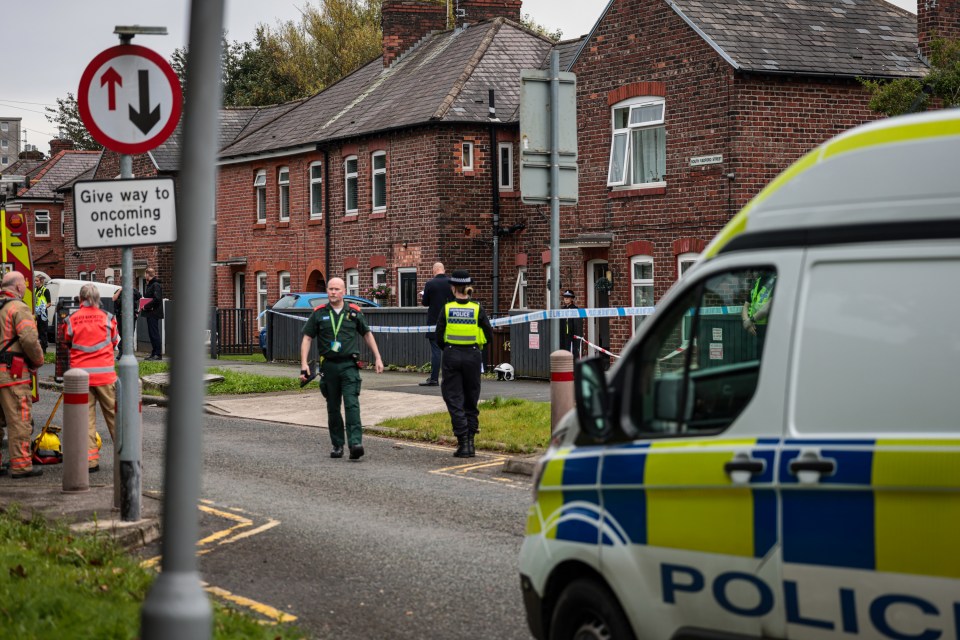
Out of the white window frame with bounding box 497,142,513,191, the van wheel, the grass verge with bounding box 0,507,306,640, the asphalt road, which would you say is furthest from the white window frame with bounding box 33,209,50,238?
the van wheel

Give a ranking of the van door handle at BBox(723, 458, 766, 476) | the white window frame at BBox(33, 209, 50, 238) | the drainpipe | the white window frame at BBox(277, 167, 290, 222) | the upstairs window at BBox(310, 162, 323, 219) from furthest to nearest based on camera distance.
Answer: the white window frame at BBox(33, 209, 50, 238)
the white window frame at BBox(277, 167, 290, 222)
the upstairs window at BBox(310, 162, 323, 219)
the drainpipe
the van door handle at BBox(723, 458, 766, 476)

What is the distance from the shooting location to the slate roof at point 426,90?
34.7 m

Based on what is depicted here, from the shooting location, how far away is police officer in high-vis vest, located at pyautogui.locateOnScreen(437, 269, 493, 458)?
47.1 feet

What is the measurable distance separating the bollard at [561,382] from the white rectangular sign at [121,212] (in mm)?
4613

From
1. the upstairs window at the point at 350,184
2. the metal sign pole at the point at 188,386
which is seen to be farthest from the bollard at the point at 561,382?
the upstairs window at the point at 350,184

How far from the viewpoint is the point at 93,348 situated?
13570 millimetres

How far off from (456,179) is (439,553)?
25.2 meters

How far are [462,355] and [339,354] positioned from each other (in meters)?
1.33

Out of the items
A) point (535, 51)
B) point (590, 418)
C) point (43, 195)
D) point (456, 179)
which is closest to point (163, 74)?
point (590, 418)

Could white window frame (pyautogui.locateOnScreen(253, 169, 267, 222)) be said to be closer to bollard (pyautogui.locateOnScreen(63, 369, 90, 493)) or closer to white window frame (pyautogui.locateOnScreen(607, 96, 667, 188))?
white window frame (pyautogui.locateOnScreen(607, 96, 667, 188))

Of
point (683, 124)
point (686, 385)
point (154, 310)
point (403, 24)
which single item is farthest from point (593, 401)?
point (403, 24)

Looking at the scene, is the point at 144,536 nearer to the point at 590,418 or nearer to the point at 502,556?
the point at 502,556

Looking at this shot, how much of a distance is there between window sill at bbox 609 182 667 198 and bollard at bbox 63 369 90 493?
1709 cm

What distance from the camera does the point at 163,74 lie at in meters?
9.26
